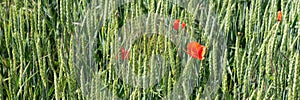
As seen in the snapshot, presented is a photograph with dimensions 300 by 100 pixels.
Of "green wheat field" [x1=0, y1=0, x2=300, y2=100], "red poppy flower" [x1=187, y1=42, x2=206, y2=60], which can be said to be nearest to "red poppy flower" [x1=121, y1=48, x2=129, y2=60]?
"green wheat field" [x1=0, y1=0, x2=300, y2=100]

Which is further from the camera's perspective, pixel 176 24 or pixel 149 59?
pixel 176 24

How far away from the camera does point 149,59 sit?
84cm

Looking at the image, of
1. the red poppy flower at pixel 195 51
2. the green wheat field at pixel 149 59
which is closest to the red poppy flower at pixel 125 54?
the green wheat field at pixel 149 59

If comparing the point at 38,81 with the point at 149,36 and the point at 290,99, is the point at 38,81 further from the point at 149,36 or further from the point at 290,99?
the point at 290,99

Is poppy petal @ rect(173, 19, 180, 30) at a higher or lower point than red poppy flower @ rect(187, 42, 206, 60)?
higher

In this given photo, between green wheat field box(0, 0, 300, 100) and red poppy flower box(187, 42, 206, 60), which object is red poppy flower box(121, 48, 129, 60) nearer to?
green wheat field box(0, 0, 300, 100)

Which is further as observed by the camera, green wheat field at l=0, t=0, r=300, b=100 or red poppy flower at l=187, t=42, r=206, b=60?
red poppy flower at l=187, t=42, r=206, b=60

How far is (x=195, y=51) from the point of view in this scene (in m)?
0.88

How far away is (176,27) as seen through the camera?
950mm

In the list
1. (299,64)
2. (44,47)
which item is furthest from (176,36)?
(299,64)

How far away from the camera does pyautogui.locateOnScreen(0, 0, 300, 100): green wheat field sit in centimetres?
72

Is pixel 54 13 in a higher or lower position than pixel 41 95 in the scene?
higher

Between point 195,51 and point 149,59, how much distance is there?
0.28 ft

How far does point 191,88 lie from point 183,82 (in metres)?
0.11
